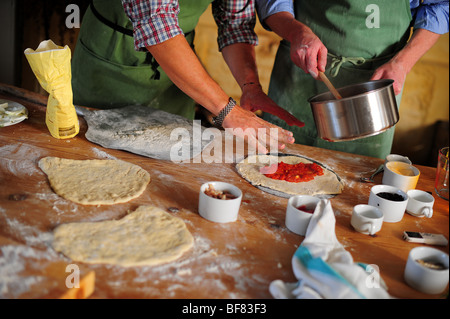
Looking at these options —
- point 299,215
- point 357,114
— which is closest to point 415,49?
point 357,114

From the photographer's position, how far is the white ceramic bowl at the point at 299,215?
54.4 inches

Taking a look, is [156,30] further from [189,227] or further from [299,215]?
[299,215]

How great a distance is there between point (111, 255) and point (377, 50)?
182 centimetres

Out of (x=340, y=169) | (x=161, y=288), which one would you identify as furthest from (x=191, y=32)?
(x=161, y=288)

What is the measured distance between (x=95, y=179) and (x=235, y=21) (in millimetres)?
1290

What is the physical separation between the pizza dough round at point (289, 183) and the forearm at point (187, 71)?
0.29 metres

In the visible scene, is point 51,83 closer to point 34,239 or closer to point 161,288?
point 34,239

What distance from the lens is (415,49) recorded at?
2.15m

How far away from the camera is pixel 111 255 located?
119cm

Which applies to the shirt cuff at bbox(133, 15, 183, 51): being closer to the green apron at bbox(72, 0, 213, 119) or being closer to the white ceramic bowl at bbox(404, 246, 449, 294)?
the green apron at bbox(72, 0, 213, 119)

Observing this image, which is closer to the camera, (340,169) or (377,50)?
(340,169)

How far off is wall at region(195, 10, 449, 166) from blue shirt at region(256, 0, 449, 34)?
1.56 meters

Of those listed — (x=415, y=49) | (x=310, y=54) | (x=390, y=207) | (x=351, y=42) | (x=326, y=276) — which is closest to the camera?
(x=326, y=276)
